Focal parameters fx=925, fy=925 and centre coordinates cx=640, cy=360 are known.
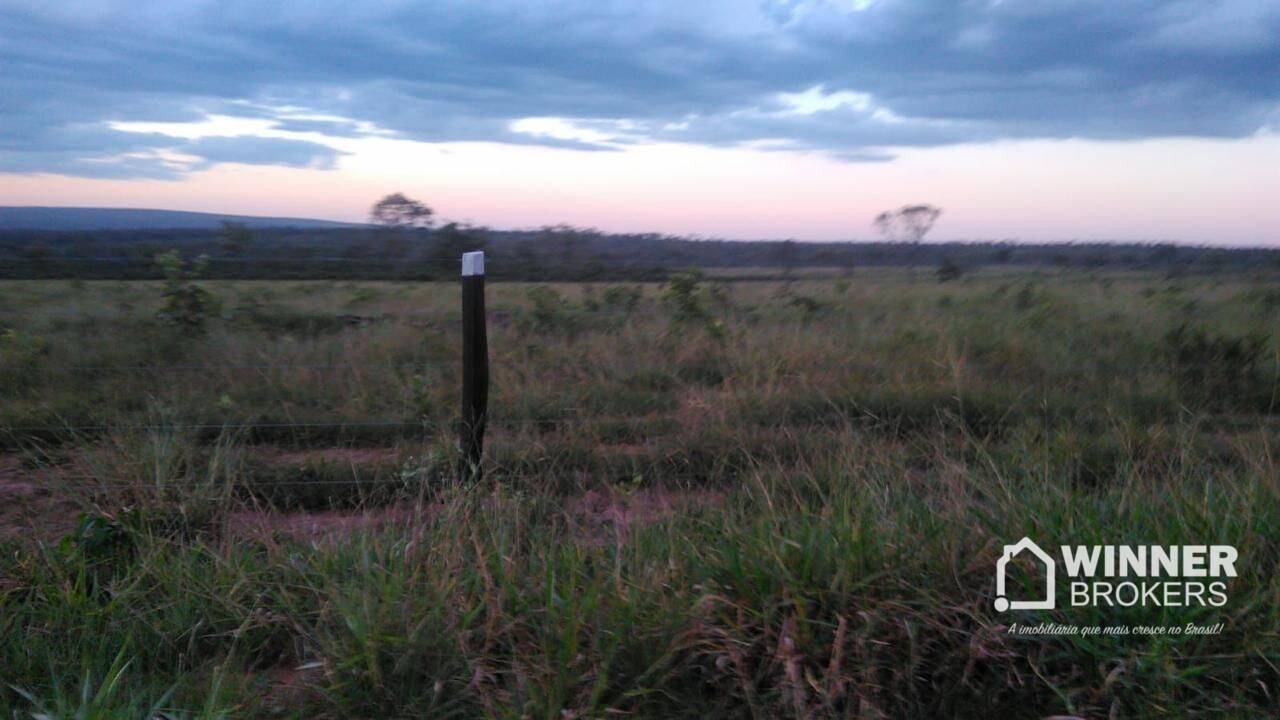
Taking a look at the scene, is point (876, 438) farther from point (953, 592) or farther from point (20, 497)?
point (20, 497)

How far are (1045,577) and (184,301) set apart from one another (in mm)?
7506

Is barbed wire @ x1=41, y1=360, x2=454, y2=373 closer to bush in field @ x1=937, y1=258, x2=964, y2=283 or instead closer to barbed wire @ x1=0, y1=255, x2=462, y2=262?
barbed wire @ x1=0, y1=255, x2=462, y2=262

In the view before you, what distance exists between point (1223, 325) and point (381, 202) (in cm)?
1014

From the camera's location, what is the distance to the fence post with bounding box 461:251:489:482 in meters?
5.46

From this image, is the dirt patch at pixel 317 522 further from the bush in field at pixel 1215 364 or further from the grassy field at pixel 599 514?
the bush in field at pixel 1215 364

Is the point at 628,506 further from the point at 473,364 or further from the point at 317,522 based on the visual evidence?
the point at 317,522

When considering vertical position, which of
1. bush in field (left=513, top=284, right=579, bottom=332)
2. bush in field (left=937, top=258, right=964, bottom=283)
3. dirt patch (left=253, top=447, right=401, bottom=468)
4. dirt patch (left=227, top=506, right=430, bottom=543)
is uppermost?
bush in field (left=937, top=258, right=964, bottom=283)

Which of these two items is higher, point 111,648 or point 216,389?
point 216,389

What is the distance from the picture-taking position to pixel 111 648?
3.86m

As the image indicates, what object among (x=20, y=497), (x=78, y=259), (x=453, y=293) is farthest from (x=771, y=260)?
(x=20, y=497)

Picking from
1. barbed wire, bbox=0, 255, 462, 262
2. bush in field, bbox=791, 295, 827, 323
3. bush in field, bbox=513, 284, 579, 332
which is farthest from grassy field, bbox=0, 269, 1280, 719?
bush in field, bbox=791, 295, 827, 323

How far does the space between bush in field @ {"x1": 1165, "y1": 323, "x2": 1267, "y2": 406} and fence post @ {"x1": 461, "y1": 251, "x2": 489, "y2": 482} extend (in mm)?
6084

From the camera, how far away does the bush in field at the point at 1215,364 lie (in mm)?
8062

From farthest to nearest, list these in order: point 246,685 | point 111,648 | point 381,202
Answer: point 381,202
point 111,648
point 246,685
